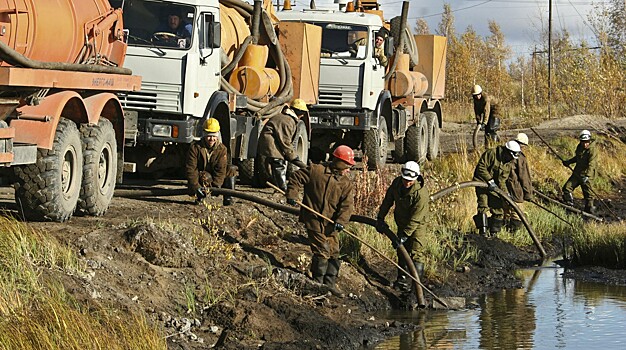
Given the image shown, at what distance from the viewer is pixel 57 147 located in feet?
43.0

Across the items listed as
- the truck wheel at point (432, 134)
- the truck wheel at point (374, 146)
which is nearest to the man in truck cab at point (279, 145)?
the truck wheel at point (374, 146)

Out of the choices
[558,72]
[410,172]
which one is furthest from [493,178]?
[558,72]

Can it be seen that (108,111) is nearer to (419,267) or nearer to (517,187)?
(419,267)

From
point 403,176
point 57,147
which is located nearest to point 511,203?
point 403,176

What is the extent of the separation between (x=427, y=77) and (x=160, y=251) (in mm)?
16755

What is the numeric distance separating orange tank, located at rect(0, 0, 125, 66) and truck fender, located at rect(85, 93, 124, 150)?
48cm

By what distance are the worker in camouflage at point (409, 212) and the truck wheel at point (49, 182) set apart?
359 centimetres

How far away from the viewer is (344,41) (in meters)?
23.3

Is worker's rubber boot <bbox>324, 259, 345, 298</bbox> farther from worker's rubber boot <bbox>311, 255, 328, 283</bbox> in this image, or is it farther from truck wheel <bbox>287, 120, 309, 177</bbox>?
truck wheel <bbox>287, 120, 309, 177</bbox>

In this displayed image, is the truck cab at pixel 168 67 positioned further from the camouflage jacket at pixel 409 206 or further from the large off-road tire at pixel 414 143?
the large off-road tire at pixel 414 143

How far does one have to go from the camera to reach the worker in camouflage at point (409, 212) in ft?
48.3

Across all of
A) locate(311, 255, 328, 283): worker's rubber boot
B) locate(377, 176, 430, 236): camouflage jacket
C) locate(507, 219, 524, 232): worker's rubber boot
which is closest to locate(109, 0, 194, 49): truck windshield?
locate(377, 176, 430, 236): camouflage jacket

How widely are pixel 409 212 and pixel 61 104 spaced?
4.33 meters

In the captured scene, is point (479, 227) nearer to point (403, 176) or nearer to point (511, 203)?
point (511, 203)
